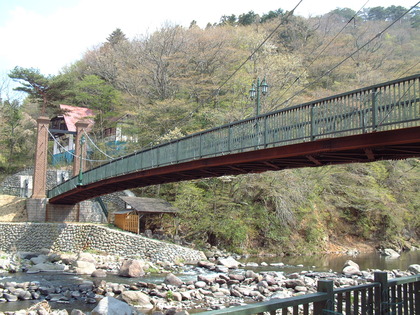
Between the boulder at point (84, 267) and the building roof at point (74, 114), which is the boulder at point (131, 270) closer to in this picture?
the boulder at point (84, 267)

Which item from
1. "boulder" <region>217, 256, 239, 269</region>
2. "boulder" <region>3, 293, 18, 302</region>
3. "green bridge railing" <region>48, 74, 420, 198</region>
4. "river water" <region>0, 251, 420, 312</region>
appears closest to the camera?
"green bridge railing" <region>48, 74, 420, 198</region>

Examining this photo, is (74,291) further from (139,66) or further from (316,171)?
(139,66)

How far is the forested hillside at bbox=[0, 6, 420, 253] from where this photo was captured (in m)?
27.7

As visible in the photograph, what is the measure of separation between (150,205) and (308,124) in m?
16.6

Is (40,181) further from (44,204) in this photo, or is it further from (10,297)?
(10,297)

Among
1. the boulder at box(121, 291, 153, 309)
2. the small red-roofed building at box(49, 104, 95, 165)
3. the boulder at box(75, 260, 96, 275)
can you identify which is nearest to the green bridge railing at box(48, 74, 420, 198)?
the boulder at box(75, 260, 96, 275)

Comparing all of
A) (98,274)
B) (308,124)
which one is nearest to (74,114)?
(98,274)

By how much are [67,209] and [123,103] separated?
11.0 meters

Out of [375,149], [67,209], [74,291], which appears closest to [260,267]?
[74,291]

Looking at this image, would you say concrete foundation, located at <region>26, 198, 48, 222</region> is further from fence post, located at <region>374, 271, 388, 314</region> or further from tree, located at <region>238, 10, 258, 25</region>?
tree, located at <region>238, 10, 258, 25</region>

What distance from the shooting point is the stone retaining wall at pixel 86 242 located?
2338 cm

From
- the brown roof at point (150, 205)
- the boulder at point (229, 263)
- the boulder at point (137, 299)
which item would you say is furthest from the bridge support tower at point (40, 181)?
Result: the boulder at point (137, 299)

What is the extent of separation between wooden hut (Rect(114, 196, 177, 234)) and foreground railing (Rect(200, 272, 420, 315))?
2144cm

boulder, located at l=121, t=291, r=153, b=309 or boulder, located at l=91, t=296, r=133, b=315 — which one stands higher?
boulder, located at l=91, t=296, r=133, b=315
